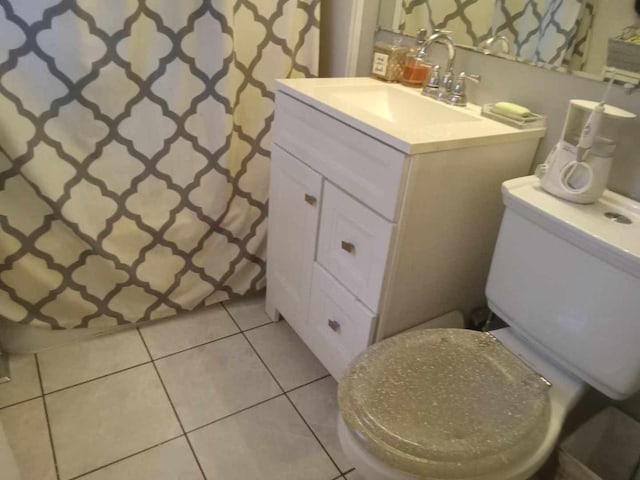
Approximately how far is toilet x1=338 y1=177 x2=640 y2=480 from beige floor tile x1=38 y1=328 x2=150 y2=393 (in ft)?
3.08

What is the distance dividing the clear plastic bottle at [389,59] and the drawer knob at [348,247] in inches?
24.5

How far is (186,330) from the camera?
1.82 m

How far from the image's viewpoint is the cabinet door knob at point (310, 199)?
56.5 inches

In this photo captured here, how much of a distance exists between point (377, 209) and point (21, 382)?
4.04 feet

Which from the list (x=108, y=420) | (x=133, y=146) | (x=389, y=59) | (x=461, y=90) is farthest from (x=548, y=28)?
(x=108, y=420)

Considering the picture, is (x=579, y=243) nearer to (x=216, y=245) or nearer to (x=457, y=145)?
(x=457, y=145)

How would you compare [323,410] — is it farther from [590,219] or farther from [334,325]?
[590,219]

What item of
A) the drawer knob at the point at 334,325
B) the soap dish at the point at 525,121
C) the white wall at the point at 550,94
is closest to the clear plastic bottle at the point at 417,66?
the white wall at the point at 550,94

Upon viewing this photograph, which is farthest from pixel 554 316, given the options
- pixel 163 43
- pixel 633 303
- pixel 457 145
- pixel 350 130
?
pixel 163 43

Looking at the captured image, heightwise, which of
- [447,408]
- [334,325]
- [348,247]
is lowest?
[334,325]

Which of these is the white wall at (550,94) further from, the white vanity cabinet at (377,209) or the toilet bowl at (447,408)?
the toilet bowl at (447,408)

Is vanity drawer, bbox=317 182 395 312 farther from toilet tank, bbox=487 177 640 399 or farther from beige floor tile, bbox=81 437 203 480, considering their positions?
A: beige floor tile, bbox=81 437 203 480

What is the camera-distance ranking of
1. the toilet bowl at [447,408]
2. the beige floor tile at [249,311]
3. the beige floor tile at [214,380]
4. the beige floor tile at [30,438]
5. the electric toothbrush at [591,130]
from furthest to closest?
A: the beige floor tile at [249,311], the beige floor tile at [214,380], the beige floor tile at [30,438], the electric toothbrush at [591,130], the toilet bowl at [447,408]

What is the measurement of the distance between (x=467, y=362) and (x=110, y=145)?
1.17 metres
